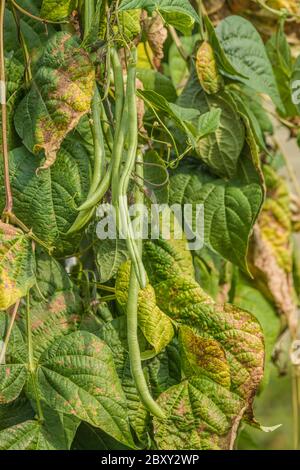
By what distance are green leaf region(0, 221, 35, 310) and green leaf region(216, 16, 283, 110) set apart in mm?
346

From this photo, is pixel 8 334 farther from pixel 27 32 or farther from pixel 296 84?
pixel 296 84

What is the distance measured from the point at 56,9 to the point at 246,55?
0.89 ft

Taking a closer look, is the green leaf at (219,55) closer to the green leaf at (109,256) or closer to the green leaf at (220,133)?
the green leaf at (220,133)

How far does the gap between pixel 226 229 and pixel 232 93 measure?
0.16m

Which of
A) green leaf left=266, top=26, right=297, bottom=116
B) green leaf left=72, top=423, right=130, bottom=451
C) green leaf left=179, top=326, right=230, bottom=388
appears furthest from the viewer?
green leaf left=266, top=26, right=297, bottom=116

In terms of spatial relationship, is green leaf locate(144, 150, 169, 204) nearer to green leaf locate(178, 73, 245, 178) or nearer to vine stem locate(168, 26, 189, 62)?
green leaf locate(178, 73, 245, 178)

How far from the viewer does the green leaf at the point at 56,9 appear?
0.70 meters

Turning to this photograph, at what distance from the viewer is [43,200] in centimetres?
70

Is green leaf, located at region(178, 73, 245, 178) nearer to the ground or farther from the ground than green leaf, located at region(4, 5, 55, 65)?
nearer to the ground

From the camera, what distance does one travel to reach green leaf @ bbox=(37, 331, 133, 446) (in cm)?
67

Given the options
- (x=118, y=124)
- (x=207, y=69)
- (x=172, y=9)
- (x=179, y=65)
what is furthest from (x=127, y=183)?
(x=179, y=65)

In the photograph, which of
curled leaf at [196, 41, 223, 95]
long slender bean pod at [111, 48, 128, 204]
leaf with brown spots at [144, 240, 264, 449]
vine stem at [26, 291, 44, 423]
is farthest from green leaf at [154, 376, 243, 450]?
curled leaf at [196, 41, 223, 95]

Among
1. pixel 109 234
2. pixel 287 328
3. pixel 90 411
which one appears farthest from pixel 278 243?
pixel 90 411

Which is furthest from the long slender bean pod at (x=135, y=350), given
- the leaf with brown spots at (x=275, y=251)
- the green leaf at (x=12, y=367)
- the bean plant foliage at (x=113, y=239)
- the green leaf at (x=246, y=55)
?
the leaf with brown spots at (x=275, y=251)
